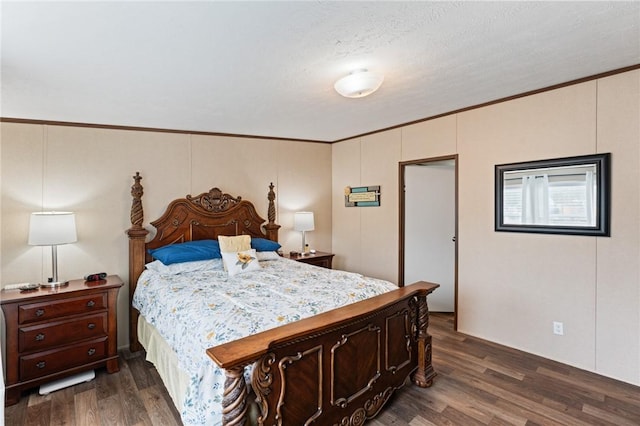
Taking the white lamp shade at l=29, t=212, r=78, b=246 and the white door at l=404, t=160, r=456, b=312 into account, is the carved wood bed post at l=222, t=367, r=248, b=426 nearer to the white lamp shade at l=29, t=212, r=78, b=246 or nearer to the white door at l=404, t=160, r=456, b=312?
the white lamp shade at l=29, t=212, r=78, b=246

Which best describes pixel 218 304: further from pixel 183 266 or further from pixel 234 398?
pixel 183 266

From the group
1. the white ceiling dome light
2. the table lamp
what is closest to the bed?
the table lamp

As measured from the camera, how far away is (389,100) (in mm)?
3117

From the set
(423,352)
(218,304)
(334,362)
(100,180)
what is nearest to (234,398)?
(334,362)

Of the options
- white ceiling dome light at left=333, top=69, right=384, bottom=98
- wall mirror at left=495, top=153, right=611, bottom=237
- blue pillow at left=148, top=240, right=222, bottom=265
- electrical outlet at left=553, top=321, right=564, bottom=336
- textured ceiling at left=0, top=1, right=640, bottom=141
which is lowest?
electrical outlet at left=553, top=321, right=564, bottom=336

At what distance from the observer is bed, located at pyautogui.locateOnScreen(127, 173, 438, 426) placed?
5.32 feet

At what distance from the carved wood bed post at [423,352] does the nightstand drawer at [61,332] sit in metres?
2.80

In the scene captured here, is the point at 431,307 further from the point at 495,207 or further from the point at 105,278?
the point at 105,278

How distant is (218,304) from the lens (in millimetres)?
2291

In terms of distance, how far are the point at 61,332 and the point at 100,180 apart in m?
1.55

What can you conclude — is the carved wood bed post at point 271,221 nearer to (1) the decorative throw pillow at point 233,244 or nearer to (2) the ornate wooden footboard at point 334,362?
(1) the decorative throw pillow at point 233,244

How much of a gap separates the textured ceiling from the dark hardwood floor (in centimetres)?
245

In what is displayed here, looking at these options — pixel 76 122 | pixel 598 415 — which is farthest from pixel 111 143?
pixel 598 415

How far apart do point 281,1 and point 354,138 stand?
3.46 m
